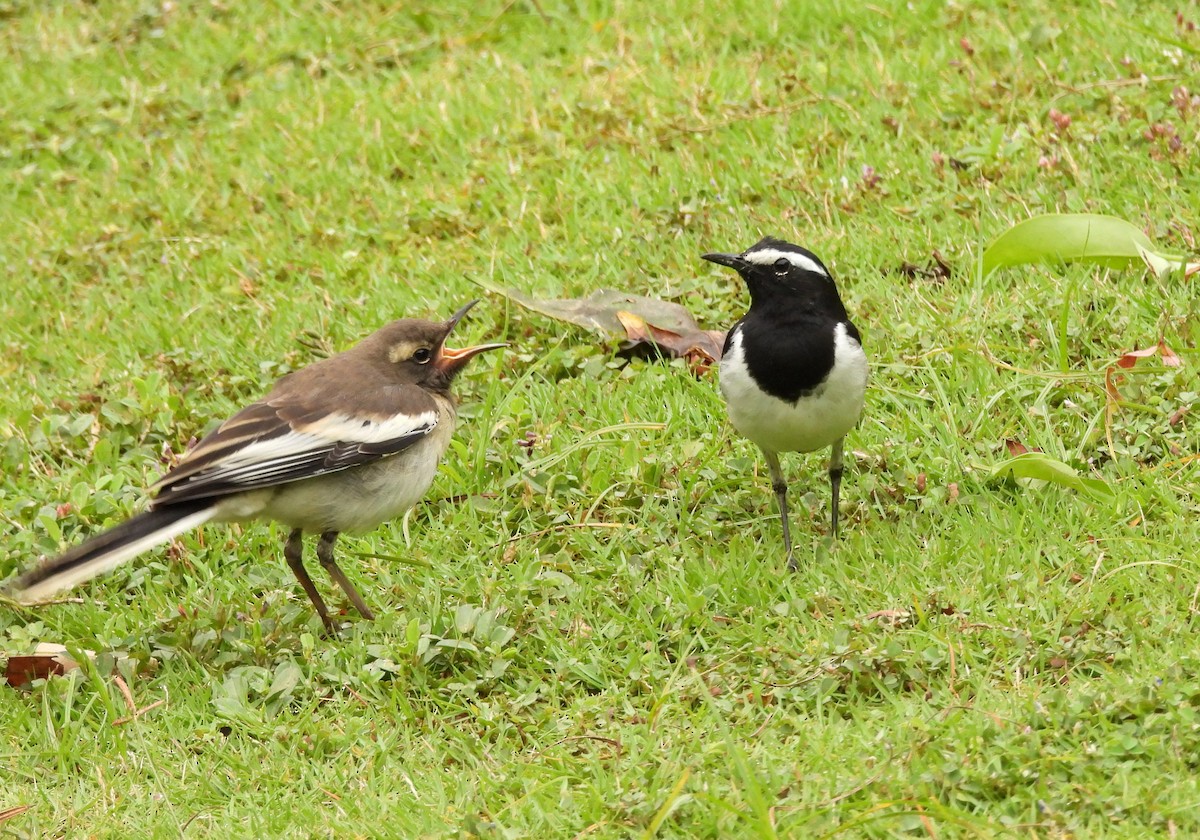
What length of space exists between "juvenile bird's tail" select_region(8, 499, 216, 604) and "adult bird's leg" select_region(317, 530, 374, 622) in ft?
1.83

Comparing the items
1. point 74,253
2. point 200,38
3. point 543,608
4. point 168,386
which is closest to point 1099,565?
point 543,608

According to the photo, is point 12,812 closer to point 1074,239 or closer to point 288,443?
point 288,443

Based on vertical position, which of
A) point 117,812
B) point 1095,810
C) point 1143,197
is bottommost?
point 117,812

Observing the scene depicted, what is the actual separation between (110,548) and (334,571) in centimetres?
103

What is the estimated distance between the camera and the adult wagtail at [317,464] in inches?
242

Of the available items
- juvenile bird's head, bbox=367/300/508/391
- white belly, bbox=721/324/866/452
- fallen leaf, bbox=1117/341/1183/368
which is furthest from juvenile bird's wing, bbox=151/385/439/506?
fallen leaf, bbox=1117/341/1183/368

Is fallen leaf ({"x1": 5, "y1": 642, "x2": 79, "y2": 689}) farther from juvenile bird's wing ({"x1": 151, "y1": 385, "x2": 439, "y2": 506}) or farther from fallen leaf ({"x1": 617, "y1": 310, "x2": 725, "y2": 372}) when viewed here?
fallen leaf ({"x1": 617, "y1": 310, "x2": 725, "y2": 372})

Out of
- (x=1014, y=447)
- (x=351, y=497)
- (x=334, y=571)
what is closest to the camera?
(x=351, y=497)

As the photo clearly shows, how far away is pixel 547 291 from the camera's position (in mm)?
8633

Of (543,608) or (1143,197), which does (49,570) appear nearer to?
(543,608)

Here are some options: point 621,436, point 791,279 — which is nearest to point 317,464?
point 621,436

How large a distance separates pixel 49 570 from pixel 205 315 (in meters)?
3.54

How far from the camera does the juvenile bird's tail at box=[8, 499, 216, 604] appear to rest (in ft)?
19.2

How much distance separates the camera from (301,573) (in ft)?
21.6
